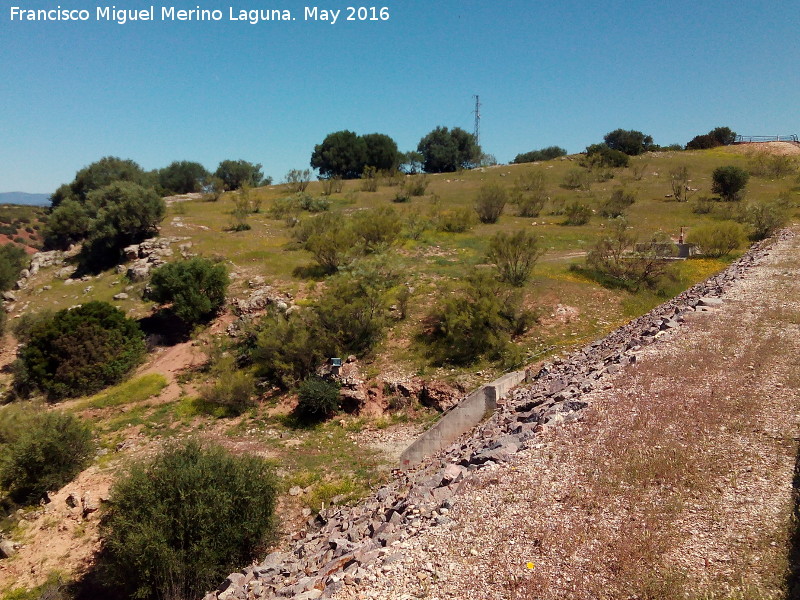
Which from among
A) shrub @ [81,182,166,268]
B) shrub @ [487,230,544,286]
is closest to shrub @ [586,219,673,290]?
Result: shrub @ [487,230,544,286]

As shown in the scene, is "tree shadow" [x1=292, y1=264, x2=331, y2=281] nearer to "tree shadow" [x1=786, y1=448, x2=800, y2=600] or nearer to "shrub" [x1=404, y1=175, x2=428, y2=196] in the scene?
"tree shadow" [x1=786, y1=448, x2=800, y2=600]

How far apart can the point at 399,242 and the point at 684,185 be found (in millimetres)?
26581

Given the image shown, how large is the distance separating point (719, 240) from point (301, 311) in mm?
21097

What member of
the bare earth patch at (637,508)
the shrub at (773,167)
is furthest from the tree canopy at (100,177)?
the shrub at (773,167)

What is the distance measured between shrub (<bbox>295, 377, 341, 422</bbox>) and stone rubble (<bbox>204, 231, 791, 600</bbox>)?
478 centimetres

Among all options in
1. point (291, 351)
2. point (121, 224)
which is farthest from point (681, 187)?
point (121, 224)

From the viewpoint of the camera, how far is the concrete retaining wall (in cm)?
1264

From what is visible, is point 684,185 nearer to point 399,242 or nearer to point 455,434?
point 399,242

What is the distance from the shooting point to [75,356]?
20.2m

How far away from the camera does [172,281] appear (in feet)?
76.7

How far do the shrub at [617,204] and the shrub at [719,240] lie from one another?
9.83 metres

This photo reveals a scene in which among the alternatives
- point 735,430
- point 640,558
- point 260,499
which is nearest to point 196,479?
point 260,499

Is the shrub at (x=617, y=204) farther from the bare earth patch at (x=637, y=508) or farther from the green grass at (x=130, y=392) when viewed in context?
the green grass at (x=130, y=392)

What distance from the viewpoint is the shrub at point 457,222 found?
34.0 meters
